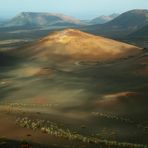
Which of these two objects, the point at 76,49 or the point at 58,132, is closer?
the point at 58,132

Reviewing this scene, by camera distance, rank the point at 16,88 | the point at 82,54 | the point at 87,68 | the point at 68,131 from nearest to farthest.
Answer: the point at 68,131, the point at 16,88, the point at 87,68, the point at 82,54

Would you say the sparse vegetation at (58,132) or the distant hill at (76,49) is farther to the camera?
the distant hill at (76,49)

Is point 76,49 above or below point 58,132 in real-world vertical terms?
below

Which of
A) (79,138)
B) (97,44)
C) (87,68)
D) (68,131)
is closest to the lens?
(79,138)

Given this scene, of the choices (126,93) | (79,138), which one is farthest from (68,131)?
(126,93)

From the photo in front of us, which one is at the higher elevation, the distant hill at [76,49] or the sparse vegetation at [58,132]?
the sparse vegetation at [58,132]

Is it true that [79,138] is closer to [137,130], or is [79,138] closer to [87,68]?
A: [137,130]

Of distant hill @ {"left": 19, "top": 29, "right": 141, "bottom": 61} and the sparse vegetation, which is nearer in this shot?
the sparse vegetation

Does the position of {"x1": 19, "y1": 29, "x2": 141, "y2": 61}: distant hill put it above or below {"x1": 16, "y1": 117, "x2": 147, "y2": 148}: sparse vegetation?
below
